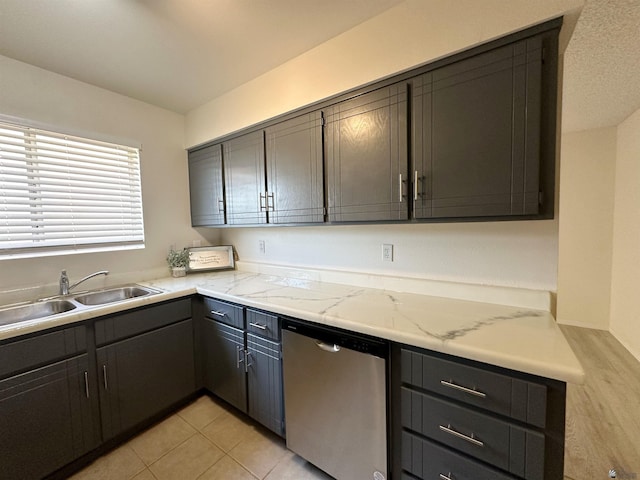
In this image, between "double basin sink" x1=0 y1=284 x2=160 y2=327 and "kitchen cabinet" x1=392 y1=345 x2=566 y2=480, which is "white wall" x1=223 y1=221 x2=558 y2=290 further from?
"double basin sink" x1=0 y1=284 x2=160 y2=327

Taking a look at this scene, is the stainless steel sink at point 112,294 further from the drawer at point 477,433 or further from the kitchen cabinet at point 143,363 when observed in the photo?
the drawer at point 477,433

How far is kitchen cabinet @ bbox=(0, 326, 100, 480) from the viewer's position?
50.1 inches

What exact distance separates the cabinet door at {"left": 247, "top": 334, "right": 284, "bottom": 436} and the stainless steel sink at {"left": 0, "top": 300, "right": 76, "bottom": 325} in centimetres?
124

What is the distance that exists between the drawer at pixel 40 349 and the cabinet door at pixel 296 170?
1.33 m

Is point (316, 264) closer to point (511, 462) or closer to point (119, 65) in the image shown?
point (511, 462)

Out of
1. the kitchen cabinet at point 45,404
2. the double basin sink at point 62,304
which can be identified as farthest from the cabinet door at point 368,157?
the kitchen cabinet at point 45,404

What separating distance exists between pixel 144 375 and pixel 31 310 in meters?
0.82

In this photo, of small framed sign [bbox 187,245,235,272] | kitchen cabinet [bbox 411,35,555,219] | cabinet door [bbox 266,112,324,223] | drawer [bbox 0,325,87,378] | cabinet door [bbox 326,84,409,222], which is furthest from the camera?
small framed sign [bbox 187,245,235,272]

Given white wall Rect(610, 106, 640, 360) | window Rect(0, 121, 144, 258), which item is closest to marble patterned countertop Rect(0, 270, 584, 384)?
window Rect(0, 121, 144, 258)

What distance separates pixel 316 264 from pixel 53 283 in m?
1.87

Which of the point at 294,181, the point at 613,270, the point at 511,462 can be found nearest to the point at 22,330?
the point at 294,181

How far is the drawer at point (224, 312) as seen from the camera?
174 centimetres

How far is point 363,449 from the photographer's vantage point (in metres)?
1.22

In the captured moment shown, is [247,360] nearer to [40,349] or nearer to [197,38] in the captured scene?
[40,349]
